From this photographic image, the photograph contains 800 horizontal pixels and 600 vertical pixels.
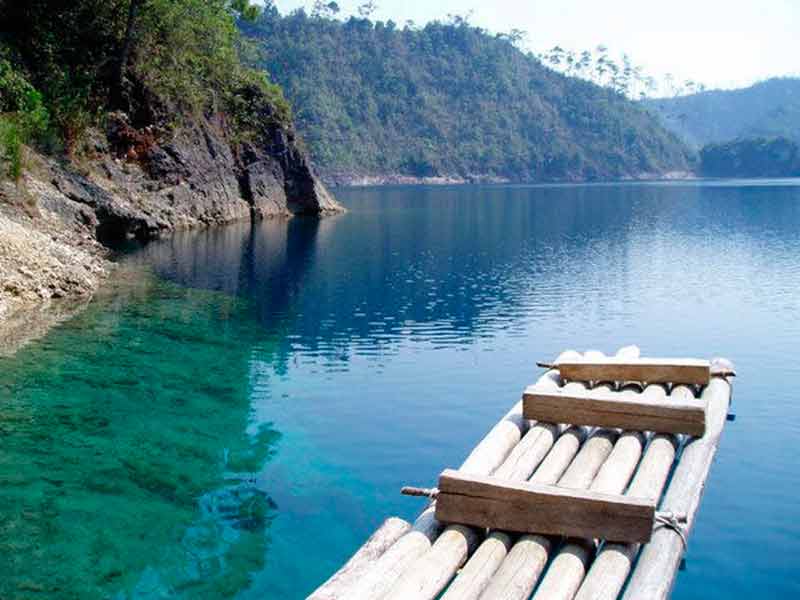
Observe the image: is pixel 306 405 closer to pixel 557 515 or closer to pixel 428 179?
pixel 557 515

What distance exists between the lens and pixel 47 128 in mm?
38312

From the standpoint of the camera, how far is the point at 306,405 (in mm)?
16000

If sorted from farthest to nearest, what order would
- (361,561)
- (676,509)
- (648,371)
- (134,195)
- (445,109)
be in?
(445,109) < (134,195) < (648,371) < (676,509) < (361,561)

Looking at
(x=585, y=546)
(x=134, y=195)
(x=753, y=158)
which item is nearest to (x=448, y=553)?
(x=585, y=546)

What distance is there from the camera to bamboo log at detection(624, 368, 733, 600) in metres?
6.31

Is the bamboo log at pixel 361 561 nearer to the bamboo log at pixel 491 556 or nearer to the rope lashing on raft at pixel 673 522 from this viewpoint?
the bamboo log at pixel 491 556

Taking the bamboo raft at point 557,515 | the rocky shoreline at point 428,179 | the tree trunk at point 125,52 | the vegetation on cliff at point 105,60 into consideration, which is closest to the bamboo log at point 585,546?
the bamboo raft at point 557,515

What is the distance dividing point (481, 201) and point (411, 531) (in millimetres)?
84905

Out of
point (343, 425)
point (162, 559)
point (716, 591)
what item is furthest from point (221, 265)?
point (716, 591)

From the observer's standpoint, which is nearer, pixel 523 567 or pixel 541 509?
pixel 523 567

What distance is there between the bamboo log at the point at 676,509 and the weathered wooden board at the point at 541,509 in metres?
0.22

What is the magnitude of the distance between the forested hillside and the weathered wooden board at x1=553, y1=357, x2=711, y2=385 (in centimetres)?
13216

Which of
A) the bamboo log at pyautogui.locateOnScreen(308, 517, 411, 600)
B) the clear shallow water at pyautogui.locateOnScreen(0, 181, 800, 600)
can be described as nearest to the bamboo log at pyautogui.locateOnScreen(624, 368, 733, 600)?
the clear shallow water at pyautogui.locateOnScreen(0, 181, 800, 600)

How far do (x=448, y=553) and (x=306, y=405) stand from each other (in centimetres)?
963
